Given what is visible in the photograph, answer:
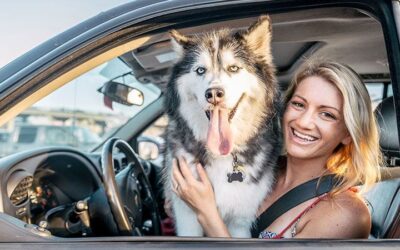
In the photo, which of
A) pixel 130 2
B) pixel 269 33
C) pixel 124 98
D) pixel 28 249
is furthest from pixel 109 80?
pixel 28 249

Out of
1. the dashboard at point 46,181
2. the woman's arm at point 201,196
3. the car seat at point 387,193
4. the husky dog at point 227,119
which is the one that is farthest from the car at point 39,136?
the car seat at point 387,193

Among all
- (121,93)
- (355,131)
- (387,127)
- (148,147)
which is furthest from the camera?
(148,147)

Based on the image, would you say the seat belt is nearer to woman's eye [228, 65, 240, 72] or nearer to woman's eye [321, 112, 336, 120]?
woman's eye [321, 112, 336, 120]

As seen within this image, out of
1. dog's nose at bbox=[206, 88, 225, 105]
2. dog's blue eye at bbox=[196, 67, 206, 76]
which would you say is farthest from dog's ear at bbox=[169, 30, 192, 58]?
dog's nose at bbox=[206, 88, 225, 105]

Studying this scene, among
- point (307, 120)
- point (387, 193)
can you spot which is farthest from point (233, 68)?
point (387, 193)

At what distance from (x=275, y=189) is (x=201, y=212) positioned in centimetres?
46

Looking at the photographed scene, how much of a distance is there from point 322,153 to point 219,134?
474mm

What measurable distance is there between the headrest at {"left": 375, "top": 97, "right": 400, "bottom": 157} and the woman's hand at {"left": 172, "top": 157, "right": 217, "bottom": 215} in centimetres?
94

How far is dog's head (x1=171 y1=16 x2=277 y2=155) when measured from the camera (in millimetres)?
1986

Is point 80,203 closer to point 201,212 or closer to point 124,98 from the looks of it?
point 201,212

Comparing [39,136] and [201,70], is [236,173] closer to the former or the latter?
[201,70]

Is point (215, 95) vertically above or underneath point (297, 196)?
above

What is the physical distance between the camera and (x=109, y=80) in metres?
2.84

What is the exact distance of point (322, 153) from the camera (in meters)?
1.97
